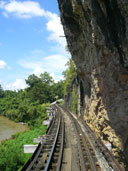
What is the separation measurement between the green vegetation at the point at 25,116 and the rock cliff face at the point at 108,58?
6.58m

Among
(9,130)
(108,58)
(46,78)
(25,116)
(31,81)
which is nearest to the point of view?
(108,58)

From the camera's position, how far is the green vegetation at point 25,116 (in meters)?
9.71

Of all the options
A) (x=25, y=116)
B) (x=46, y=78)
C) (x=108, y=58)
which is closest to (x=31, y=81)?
(x=46, y=78)

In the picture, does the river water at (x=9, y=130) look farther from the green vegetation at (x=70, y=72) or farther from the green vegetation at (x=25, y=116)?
the green vegetation at (x=70, y=72)

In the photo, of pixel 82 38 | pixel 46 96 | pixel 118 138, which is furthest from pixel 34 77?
pixel 118 138

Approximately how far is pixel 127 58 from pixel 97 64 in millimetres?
3470

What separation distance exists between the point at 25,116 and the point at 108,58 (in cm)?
2916

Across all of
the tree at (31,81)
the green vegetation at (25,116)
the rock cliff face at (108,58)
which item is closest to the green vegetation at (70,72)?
the green vegetation at (25,116)

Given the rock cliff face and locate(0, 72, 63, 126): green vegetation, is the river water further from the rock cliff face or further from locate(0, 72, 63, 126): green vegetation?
the rock cliff face

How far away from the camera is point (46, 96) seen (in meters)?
62.3

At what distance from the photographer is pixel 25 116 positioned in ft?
120

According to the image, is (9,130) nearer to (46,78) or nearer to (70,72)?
(70,72)

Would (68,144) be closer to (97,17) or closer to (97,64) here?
(97,64)

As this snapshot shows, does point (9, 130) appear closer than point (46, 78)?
Yes
